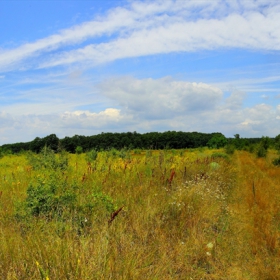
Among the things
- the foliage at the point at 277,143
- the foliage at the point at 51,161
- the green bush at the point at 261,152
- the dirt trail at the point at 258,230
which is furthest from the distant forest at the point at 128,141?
the foliage at the point at 277,143

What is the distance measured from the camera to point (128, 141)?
55.5 m

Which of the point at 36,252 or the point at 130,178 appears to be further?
the point at 130,178

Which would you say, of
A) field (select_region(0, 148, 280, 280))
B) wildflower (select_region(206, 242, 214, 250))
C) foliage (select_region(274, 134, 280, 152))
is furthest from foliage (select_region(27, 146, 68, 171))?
foliage (select_region(274, 134, 280, 152))

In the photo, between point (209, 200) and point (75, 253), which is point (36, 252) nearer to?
point (75, 253)

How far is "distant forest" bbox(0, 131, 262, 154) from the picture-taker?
27.4m

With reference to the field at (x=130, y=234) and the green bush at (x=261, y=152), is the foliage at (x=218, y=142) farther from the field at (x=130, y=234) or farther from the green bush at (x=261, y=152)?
the field at (x=130, y=234)

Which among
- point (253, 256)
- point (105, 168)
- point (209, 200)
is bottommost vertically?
point (253, 256)

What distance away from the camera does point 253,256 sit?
16.8ft

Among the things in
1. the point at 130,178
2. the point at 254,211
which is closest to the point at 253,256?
the point at 254,211

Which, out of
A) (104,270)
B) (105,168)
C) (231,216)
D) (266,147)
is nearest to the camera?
(104,270)

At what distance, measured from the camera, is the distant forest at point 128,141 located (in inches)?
1078

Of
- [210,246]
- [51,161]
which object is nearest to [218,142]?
[51,161]

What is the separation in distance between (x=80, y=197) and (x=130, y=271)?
240 cm

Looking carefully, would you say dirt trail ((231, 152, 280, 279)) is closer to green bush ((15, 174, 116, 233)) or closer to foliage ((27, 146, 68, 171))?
green bush ((15, 174, 116, 233))
